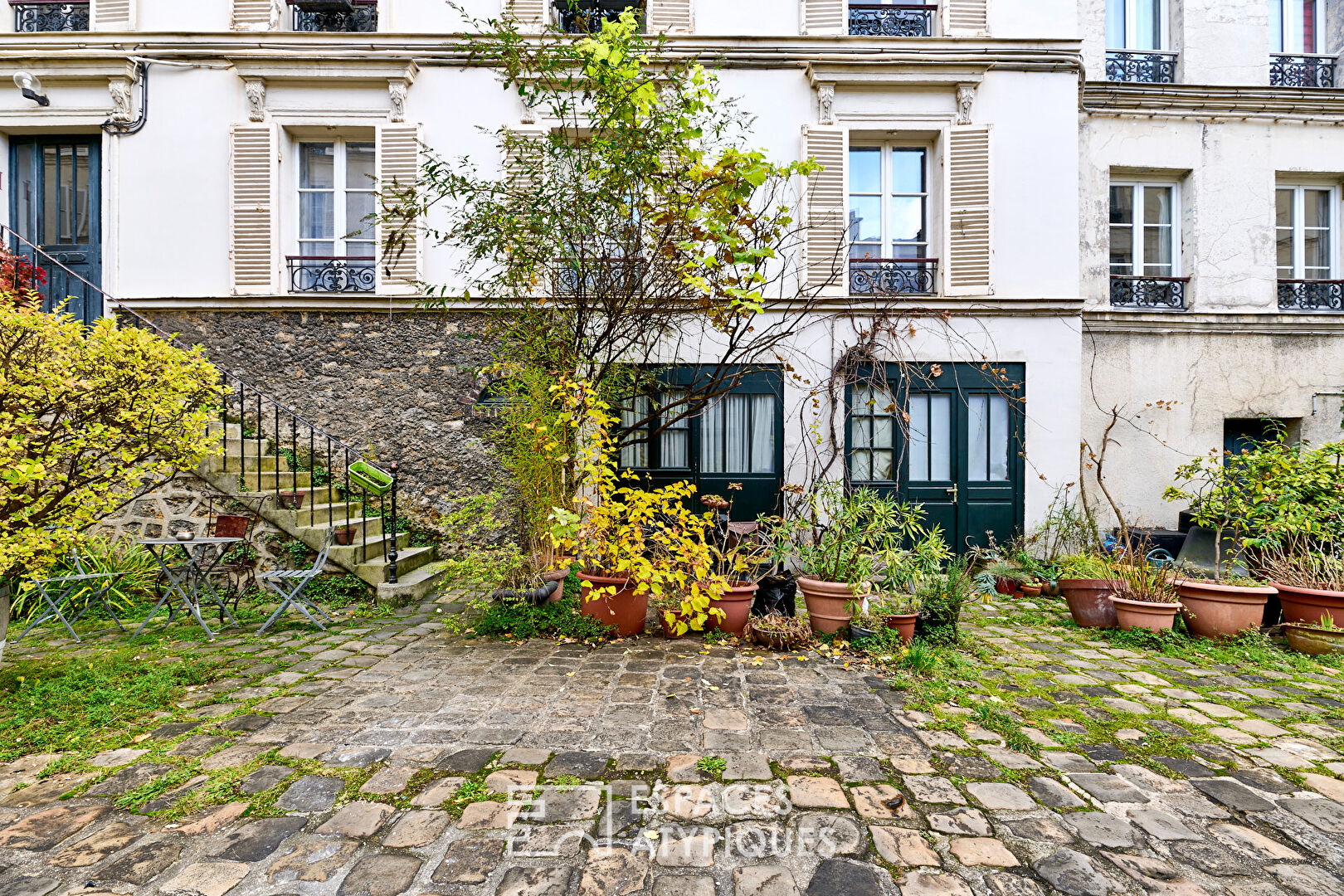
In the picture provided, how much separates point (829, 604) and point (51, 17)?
36.0 feet

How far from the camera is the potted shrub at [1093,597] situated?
4.98 metres

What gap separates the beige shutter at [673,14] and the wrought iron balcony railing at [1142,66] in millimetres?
5583

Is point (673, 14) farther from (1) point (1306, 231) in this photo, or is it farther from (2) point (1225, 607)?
(1) point (1306, 231)

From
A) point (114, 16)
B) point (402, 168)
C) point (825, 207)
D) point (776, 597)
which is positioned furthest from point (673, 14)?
point (776, 597)

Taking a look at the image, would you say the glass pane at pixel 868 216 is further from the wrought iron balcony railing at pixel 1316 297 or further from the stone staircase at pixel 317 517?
the stone staircase at pixel 317 517

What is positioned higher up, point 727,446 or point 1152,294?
point 1152,294

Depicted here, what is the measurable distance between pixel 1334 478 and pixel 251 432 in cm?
1058

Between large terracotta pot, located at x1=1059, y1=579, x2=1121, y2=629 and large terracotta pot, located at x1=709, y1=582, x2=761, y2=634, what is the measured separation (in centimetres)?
289

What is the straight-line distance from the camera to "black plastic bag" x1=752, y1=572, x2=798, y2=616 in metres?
4.64

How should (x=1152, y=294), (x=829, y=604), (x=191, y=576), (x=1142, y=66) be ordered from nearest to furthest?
(x=829, y=604) < (x=191, y=576) < (x=1152, y=294) < (x=1142, y=66)

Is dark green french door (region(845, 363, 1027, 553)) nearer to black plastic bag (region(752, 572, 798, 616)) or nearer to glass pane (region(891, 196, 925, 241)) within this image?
glass pane (region(891, 196, 925, 241))

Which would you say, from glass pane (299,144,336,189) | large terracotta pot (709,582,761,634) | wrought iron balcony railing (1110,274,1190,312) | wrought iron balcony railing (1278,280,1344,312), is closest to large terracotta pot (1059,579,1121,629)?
large terracotta pot (709,582,761,634)

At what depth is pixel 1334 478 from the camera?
5074 millimetres

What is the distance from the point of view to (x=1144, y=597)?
15.8ft
